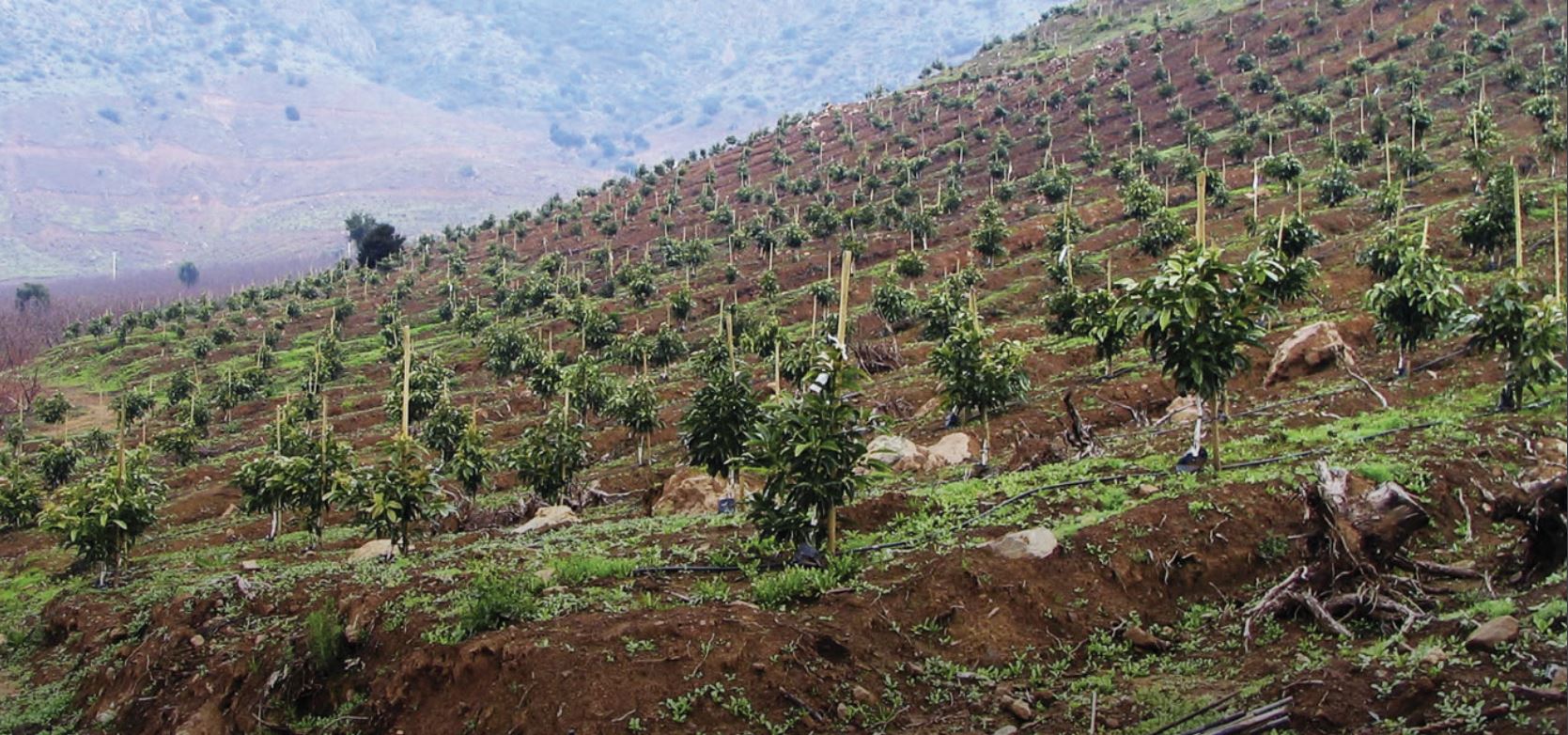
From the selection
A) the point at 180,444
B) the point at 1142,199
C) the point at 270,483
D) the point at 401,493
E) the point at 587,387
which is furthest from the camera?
the point at 1142,199

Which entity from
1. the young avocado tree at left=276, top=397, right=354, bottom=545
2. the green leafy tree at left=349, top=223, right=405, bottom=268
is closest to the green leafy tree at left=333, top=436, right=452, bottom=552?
the young avocado tree at left=276, top=397, right=354, bottom=545

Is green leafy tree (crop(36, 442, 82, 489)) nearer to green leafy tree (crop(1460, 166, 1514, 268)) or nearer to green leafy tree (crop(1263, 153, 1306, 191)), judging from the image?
green leafy tree (crop(1460, 166, 1514, 268))

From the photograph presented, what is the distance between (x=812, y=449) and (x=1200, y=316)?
6902mm

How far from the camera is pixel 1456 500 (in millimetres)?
14953

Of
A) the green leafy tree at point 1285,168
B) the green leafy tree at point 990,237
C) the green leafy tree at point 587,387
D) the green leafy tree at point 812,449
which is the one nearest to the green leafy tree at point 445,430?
the green leafy tree at point 587,387

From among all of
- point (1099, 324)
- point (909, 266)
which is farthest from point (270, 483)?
point (909, 266)

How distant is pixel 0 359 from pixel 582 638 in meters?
122

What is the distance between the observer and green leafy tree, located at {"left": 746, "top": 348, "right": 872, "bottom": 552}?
50.2 feet

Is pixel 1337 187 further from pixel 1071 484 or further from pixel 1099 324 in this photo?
pixel 1071 484

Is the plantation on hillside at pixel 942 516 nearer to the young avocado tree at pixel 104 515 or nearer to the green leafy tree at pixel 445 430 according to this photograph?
the young avocado tree at pixel 104 515

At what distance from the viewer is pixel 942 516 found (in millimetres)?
18078

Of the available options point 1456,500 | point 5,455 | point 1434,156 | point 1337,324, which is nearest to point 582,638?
point 1456,500

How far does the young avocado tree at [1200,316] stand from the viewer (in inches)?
680

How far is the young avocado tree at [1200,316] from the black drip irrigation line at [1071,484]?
94 centimetres
